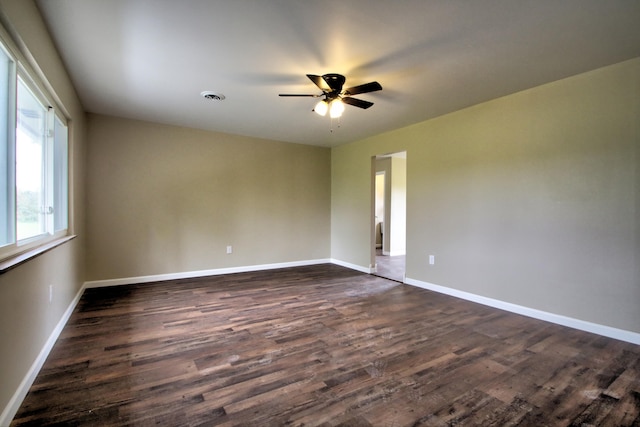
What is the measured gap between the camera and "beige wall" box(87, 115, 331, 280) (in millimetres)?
4172

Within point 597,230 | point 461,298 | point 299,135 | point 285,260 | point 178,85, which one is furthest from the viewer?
point 285,260

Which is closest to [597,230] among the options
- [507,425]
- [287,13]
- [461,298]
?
[461,298]

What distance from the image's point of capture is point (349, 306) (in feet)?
11.2

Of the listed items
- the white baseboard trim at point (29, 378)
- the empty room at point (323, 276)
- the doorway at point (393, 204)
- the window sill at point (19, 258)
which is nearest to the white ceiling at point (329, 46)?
the empty room at point (323, 276)

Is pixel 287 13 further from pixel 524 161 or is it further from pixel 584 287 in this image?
pixel 584 287

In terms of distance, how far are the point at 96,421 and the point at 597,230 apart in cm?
392

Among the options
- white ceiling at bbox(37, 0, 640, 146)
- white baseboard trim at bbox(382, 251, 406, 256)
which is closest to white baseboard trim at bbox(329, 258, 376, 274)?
white baseboard trim at bbox(382, 251, 406, 256)

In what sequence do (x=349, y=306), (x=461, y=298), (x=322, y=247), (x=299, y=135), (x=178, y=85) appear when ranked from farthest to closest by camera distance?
(x=322, y=247) → (x=299, y=135) → (x=461, y=298) → (x=349, y=306) → (x=178, y=85)

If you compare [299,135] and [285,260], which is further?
[285,260]

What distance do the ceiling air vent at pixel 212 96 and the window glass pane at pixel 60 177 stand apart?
4.35 feet

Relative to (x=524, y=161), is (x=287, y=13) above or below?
above

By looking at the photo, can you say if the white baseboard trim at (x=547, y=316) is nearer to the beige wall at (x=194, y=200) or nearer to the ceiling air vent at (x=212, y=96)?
the beige wall at (x=194, y=200)

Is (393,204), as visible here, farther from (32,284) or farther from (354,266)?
(32,284)

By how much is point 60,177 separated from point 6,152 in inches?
61.1
